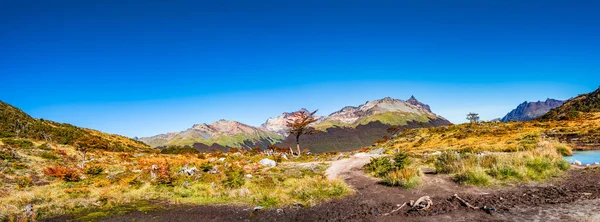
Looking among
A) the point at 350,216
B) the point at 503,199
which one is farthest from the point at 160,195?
the point at 503,199

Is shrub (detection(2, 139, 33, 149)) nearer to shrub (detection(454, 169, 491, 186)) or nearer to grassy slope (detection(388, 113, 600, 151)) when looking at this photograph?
shrub (detection(454, 169, 491, 186))

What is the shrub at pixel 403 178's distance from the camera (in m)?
13.4

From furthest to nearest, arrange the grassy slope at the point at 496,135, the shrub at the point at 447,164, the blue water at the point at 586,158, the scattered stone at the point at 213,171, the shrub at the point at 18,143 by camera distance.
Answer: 1. the shrub at the point at 18,143
2. the grassy slope at the point at 496,135
3. the scattered stone at the point at 213,171
4. the blue water at the point at 586,158
5. the shrub at the point at 447,164

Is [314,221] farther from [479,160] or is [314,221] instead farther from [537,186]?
[479,160]

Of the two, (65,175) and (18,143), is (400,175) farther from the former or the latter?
(18,143)

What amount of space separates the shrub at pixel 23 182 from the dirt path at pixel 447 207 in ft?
46.1

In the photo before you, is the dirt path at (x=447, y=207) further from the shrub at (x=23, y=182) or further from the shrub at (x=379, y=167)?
the shrub at (x=23, y=182)

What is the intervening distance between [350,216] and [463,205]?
13.2 ft

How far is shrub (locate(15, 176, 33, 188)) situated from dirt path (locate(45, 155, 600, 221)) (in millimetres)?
14049

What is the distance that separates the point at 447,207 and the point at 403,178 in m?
4.02

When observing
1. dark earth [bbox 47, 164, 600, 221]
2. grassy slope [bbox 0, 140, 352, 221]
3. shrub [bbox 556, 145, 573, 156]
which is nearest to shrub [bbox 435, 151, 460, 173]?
dark earth [bbox 47, 164, 600, 221]

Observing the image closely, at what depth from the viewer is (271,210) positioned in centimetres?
1154

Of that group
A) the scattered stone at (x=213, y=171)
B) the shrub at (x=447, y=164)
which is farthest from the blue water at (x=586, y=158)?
the scattered stone at (x=213, y=171)

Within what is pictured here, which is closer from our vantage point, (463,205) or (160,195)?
(463,205)
